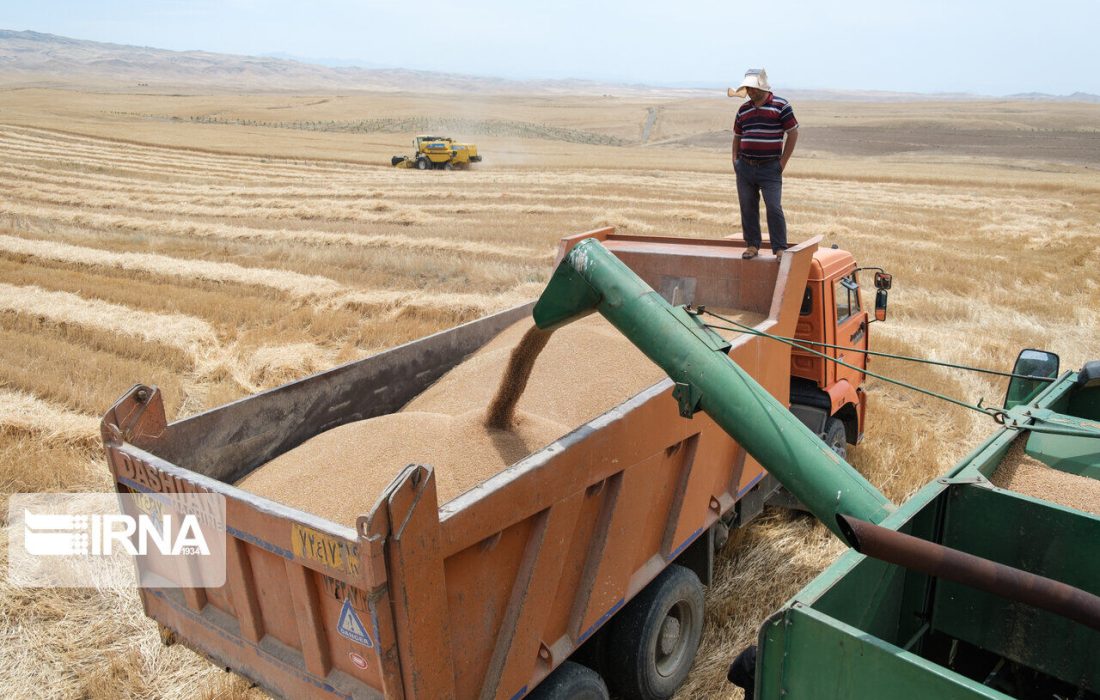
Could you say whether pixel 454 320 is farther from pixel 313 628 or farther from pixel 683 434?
pixel 313 628

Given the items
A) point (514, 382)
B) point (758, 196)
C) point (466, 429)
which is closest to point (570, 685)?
point (466, 429)

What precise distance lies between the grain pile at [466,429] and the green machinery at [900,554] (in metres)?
0.57

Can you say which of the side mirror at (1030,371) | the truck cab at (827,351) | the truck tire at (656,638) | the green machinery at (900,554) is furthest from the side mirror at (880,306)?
the truck tire at (656,638)

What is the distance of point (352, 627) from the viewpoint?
270 cm

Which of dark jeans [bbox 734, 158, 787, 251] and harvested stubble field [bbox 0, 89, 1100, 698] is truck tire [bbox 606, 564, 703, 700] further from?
dark jeans [bbox 734, 158, 787, 251]

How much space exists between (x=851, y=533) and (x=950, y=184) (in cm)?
3307

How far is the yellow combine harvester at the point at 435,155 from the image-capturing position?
3512cm

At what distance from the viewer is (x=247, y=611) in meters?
3.10

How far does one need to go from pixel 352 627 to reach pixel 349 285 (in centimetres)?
967

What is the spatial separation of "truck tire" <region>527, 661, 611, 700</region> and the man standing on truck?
3.86 meters

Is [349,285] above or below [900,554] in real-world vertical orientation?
below

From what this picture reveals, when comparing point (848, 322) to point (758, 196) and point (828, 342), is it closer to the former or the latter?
point (828, 342)

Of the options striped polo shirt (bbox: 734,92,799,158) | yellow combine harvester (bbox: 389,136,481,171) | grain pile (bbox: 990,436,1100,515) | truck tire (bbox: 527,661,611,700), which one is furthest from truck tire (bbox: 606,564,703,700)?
yellow combine harvester (bbox: 389,136,481,171)

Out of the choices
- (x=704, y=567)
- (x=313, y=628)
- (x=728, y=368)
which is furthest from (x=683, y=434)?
(x=313, y=628)
